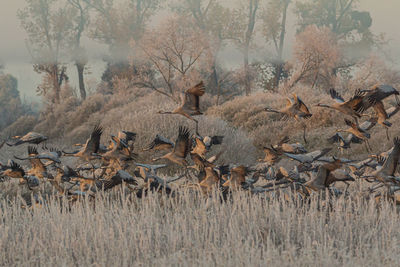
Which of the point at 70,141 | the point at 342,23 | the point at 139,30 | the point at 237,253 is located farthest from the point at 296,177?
the point at 342,23

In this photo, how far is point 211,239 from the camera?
4137 mm

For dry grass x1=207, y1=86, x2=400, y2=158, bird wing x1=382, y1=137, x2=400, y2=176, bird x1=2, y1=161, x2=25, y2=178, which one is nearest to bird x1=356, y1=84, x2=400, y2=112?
bird wing x1=382, y1=137, x2=400, y2=176

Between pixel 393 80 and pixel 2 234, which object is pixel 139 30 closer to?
pixel 393 80

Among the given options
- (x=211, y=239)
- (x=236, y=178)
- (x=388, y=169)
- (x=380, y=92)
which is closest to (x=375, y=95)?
(x=380, y=92)

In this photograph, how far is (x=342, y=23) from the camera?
42875 millimetres

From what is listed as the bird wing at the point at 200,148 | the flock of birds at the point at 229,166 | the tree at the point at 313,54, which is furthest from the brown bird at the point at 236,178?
the tree at the point at 313,54

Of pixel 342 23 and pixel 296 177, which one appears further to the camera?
pixel 342 23

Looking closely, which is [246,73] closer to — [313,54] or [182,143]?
[313,54]

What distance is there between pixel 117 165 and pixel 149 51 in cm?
2224

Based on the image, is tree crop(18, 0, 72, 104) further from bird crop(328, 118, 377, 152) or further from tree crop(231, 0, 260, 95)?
bird crop(328, 118, 377, 152)

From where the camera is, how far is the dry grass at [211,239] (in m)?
3.69

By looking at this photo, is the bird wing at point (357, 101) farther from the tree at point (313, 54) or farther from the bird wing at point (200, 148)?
the tree at point (313, 54)

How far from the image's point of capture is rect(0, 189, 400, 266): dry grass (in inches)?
145

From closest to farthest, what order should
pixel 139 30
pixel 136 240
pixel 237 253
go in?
pixel 237 253, pixel 136 240, pixel 139 30
